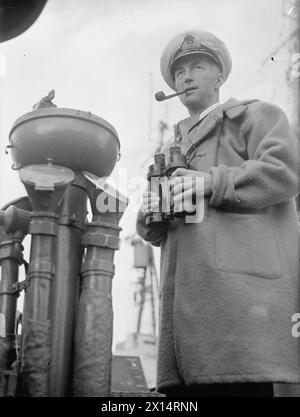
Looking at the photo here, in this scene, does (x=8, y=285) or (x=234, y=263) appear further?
(x=8, y=285)

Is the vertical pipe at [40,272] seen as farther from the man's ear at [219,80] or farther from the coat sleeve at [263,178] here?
the man's ear at [219,80]

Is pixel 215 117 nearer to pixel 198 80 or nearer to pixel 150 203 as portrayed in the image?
pixel 198 80

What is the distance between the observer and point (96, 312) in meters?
2.35

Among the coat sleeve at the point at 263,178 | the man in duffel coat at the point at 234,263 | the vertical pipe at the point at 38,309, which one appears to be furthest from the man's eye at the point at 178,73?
the vertical pipe at the point at 38,309

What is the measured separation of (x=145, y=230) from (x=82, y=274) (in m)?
0.36

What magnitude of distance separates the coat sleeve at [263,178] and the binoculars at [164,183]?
17cm

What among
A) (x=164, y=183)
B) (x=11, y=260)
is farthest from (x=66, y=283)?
(x=164, y=183)

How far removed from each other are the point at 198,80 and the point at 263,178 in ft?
2.18

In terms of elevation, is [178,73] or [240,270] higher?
[178,73]

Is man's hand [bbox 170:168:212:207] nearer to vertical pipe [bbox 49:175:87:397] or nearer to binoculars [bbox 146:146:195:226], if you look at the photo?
binoculars [bbox 146:146:195:226]

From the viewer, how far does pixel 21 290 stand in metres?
2.51
